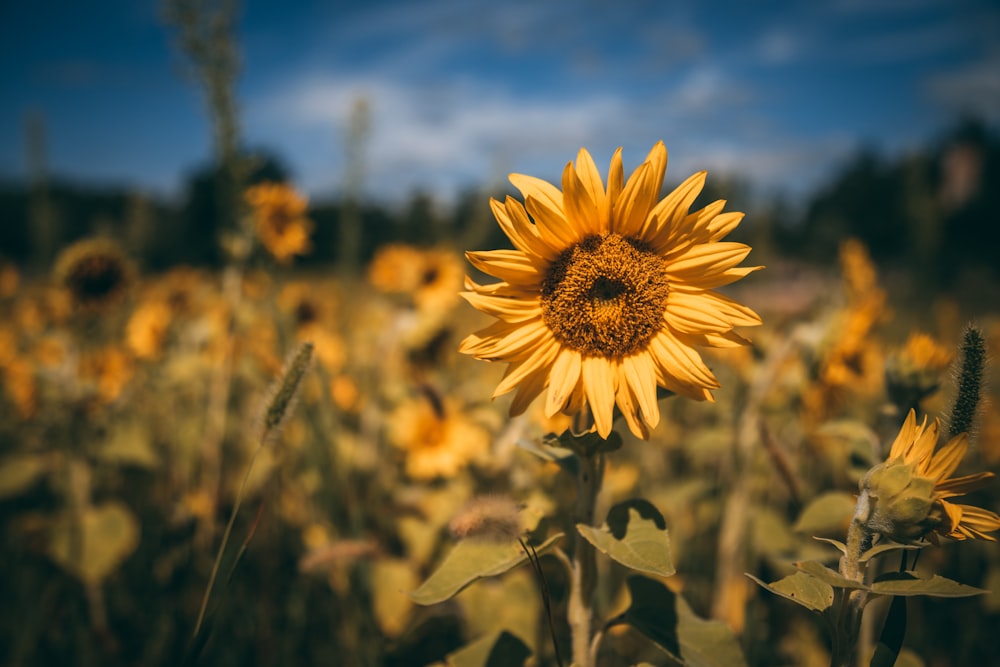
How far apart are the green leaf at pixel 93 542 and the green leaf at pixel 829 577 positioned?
106 inches

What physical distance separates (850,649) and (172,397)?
4363 mm

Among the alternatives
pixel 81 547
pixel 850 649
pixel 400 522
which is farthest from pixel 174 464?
pixel 850 649

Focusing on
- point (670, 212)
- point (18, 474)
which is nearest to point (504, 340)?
point (670, 212)

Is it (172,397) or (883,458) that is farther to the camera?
(172,397)

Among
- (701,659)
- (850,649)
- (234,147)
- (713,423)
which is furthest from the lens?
(713,423)

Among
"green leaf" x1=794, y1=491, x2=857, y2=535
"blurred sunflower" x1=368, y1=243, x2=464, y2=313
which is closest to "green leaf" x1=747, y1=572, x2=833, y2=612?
"green leaf" x1=794, y1=491, x2=857, y2=535

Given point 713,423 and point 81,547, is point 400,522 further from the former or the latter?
point 713,423

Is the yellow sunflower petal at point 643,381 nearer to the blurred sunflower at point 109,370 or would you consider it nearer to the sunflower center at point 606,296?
the sunflower center at point 606,296

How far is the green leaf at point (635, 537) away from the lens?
1156 millimetres

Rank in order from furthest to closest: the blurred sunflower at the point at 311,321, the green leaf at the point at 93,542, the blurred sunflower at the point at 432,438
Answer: the blurred sunflower at the point at 311,321
the blurred sunflower at the point at 432,438
the green leaf at the point at 93,542

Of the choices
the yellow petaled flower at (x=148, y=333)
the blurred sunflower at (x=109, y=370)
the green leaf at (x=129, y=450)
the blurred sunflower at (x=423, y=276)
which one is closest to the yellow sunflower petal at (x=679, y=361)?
the blurred sunflower at (x=423, y=276)

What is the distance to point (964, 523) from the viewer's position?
1185 mm

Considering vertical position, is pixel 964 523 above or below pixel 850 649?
above

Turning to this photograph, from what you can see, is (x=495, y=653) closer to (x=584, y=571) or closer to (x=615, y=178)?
(x=584, y=571)
